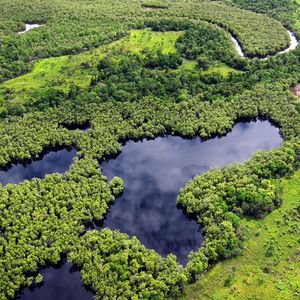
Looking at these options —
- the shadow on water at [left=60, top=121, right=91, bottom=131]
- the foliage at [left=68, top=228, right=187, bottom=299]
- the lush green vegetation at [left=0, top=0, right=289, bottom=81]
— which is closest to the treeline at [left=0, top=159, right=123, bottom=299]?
the foliage at [left=68, top=228, right=187, bottom=299]

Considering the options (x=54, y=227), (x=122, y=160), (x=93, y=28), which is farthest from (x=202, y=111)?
(x=93, y=28)

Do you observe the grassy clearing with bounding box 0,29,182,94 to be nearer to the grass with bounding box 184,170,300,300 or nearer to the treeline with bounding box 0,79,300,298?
the treeline with bounding box 0,79,300,298

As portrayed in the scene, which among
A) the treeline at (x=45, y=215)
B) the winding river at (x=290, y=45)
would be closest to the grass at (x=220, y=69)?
the winding river at (x=290, y=45)

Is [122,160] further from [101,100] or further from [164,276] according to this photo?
[164,276]

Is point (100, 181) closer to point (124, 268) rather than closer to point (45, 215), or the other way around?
point (45, 215)

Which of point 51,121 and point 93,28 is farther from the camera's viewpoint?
point 93,28

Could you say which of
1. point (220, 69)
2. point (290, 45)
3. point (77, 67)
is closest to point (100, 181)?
point (77, 67)
